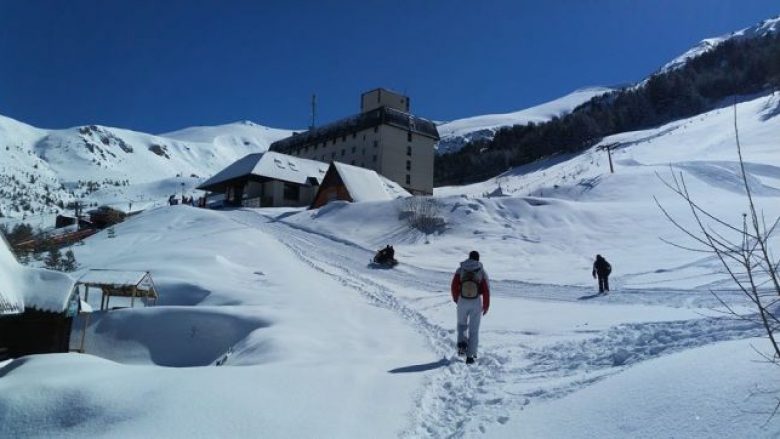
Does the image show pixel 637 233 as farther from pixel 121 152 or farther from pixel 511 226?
pixel 121 152

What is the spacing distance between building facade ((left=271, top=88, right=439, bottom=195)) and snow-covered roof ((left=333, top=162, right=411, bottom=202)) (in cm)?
1445

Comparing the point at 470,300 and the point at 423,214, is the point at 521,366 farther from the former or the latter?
the point at 423,214

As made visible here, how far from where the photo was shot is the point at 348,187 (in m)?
45.7

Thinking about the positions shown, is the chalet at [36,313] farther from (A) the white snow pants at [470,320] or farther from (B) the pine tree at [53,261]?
(B) the pine tree at [53,261]

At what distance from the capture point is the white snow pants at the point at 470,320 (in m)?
9.20

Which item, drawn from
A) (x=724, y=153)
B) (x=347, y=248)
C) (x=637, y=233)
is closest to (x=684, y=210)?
(x=637, y=233)

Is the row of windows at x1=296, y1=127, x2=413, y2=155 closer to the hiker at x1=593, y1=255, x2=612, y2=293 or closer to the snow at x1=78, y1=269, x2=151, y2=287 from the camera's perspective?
the hiker at x1=593, y1=255, x2=612, y2=293

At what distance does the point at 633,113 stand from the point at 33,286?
307 ft

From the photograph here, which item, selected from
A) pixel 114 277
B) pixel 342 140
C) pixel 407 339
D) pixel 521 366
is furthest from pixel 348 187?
pixel 521 366

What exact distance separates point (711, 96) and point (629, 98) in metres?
11.6

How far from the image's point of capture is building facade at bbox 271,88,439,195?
6638cm

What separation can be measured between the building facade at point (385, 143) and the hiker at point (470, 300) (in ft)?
184


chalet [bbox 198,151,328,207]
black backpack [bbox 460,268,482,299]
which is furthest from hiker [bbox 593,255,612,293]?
chalet [bbox 198,151,328,207]

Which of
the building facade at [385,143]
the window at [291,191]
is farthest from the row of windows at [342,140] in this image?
the window at [291,191]
